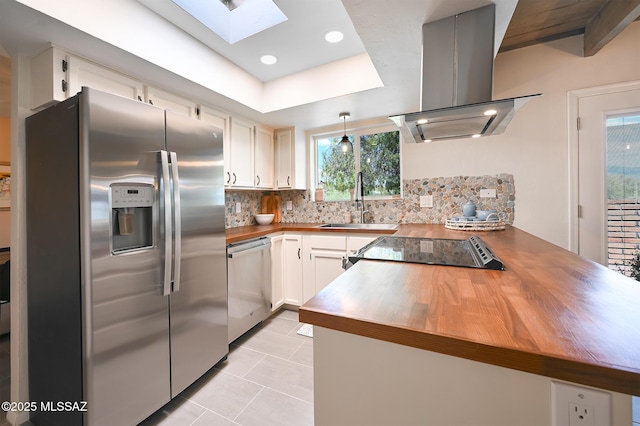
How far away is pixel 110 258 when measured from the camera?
4.17 feet

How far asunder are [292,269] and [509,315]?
2405 millimetres

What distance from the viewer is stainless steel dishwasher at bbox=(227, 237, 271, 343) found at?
2115 millimetres

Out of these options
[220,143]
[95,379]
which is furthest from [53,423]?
[220,143]

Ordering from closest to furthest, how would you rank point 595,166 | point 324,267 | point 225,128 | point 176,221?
point 176,221
point 595,166
point 225,128
point 324,267

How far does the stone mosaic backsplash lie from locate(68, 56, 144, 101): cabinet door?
134 cm

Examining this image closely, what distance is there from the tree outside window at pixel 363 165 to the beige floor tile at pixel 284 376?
1.93m

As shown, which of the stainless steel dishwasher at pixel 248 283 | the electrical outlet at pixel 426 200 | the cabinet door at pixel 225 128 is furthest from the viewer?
the electrical outlet at pixel 426 200

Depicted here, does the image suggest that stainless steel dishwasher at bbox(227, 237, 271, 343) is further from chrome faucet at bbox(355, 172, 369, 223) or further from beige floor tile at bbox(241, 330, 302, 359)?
chrome faucet at bbox(355, 172, 369, 223)

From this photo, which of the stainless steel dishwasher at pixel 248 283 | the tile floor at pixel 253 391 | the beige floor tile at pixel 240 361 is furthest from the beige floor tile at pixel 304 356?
the stainless steel dishwasher at pixel 248 283

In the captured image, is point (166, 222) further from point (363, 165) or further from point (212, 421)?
point (363, 165)

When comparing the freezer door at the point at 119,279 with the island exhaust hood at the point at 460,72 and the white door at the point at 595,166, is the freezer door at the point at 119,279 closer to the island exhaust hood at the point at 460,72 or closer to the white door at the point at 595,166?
the island exhaust hood at the point at 460,72

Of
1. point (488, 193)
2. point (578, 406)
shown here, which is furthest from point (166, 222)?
point (488, 193)

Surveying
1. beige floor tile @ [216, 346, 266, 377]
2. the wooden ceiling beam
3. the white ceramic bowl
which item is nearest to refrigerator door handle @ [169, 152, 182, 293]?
beige floor tile @ [216, 346, 266, 377]

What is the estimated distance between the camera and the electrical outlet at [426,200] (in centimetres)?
272
